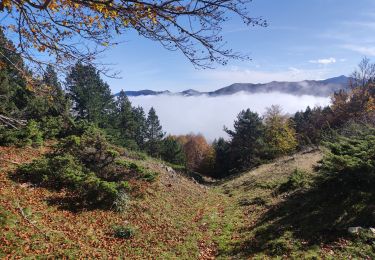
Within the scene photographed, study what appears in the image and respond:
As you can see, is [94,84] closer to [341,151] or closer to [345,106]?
[341,151]

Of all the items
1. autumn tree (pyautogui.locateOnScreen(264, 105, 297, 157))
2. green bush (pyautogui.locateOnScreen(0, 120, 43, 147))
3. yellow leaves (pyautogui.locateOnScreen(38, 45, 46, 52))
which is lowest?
autumn tree (pyautogui.locateOnScreen(264, 105, 297, 157))

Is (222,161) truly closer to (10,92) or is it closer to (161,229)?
(10,92)

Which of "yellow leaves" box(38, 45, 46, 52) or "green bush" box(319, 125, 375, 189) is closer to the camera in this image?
"yellow leaves" box(38, 45, 46, 52)

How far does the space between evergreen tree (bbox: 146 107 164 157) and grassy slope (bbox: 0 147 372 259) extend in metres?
47.8

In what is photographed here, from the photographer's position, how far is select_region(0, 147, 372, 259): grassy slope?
10094mm

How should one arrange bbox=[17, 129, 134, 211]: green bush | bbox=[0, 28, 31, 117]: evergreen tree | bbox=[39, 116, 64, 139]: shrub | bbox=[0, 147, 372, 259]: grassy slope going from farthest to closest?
bbox=[39, 116, 64, 139]: shrub < bbox=[17, 129, 134, 211]: green bush < bbox=[0, 28, 31, 117]: evergreen tree < bbox=[0, 147, 372, 259]: grassy slope

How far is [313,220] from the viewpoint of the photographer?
12250 mm

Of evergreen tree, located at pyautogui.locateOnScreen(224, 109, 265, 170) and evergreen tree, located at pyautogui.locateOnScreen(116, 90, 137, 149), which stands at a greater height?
evergreen tree, located at pyautogui.locateOnScreen(116, 90, 137, 149)

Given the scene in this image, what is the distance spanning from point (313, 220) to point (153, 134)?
58587 mm

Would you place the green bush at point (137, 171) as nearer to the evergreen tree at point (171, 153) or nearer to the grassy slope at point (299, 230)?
the grassy slope at point (299, 230)

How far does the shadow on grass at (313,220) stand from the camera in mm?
10648

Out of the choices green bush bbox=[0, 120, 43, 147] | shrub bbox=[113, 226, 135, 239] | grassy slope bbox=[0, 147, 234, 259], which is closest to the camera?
grassy slope bbox=[0, 147, 234, 259]

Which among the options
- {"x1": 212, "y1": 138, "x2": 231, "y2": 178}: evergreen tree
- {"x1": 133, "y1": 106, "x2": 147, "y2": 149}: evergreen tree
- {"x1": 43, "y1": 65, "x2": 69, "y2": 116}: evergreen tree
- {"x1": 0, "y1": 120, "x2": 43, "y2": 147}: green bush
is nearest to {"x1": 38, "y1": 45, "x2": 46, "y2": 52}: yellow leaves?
{"x1": 43, "y1": 65, "x2": 69, "y2": 116}: evergreen tree

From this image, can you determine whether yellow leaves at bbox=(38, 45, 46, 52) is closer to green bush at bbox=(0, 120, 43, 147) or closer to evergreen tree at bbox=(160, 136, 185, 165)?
green bush at bbox=(0, 120, 43, 147)
